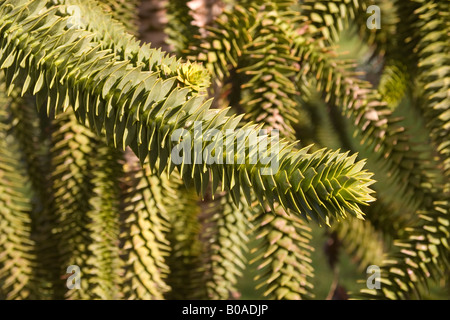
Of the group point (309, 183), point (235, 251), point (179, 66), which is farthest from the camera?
point (235, 251)

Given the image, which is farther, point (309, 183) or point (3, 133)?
point (3, 133)

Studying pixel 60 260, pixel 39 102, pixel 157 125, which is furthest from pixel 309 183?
pixel 60 260

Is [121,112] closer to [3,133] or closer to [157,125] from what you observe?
[157,125]

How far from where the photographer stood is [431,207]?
2.55ft

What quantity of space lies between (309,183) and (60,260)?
47 centimetres

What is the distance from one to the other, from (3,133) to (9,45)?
1.27ft

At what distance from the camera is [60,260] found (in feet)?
2.53

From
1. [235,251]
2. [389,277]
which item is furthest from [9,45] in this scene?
[389,277]
